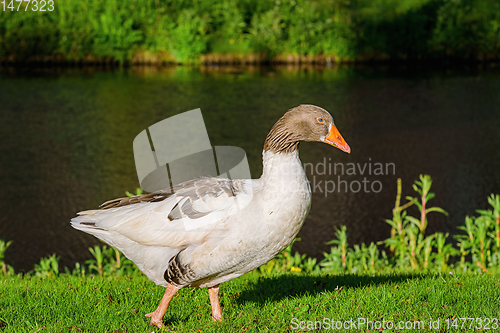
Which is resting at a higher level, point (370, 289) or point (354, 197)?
point (370, 289)

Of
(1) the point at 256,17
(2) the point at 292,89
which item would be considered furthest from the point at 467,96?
(1) the point at 256,17

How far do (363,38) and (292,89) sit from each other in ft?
55.3

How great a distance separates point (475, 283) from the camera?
19.4ft

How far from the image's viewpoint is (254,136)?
1991 centimetres

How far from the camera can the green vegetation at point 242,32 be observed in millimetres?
40875

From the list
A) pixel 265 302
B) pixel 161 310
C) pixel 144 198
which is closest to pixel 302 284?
pixel 265 302

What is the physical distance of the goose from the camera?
457 centimetres

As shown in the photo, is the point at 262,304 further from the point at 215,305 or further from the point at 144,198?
the point at 144,198

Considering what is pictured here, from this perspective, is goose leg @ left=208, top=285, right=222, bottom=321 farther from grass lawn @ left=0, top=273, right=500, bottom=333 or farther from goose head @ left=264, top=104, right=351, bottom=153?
goose head @ left=264, top=104, right=351, bottom=153

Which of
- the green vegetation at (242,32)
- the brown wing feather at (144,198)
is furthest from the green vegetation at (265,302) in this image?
the green vegetation at (242,32)

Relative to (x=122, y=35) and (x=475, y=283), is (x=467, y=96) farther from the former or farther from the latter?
(x=122, y=35)

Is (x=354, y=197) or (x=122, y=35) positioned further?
(x=122, y=35)

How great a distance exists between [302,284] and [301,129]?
2.39 meters

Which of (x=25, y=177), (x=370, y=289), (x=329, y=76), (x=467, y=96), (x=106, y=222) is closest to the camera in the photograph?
(x=106, y=222)
